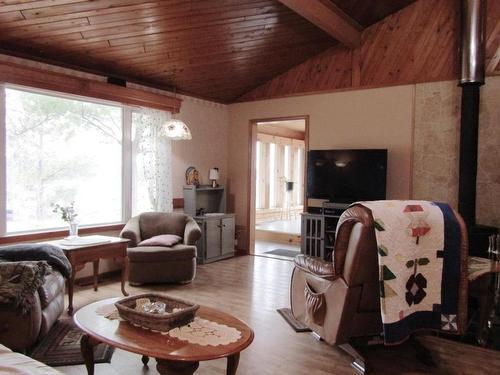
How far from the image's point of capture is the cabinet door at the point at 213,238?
232 inches

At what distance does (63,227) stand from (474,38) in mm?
5118

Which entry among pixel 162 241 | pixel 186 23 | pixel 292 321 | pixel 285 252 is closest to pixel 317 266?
pixel 292 321

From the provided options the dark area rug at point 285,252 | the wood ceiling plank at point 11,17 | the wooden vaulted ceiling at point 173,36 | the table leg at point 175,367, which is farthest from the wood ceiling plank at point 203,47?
the table leg at point 175,367

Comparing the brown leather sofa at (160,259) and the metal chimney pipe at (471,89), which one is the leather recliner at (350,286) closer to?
the brown leather sofa at (160,259)

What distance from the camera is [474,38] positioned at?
438 cm

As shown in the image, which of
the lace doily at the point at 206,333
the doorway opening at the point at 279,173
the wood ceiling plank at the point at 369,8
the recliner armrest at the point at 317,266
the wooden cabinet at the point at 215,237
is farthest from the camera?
the doorway opening at the point at 279,173

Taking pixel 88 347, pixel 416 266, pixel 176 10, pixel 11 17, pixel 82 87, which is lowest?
pixel 88 347

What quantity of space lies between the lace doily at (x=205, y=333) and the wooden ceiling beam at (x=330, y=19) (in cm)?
291

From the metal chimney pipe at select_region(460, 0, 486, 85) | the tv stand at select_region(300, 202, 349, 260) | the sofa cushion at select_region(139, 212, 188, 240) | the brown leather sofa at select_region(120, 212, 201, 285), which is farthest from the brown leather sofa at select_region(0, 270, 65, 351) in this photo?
the metal chimney pipe at select_region(460, 0, 486, 85)

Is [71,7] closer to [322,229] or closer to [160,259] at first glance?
[160,259]

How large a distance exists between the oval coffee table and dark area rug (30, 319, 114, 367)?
443 millimetres

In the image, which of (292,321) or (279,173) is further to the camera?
(279,173)

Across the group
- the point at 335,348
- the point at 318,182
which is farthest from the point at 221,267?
the point at 335,348

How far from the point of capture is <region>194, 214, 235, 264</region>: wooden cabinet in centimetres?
584
